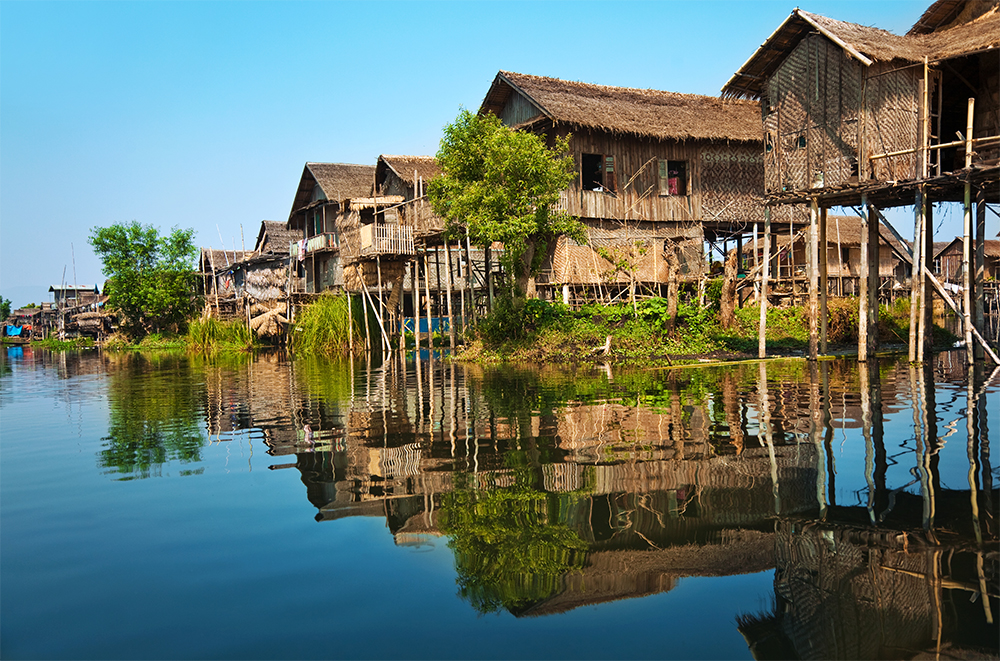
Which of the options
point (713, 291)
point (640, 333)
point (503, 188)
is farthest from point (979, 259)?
point (503, 188)

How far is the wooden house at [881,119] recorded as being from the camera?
47.6 ft

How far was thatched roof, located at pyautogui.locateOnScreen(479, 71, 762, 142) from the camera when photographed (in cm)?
2305

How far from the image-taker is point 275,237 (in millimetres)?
44219

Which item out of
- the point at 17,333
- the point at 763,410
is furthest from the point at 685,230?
the point at 17,333

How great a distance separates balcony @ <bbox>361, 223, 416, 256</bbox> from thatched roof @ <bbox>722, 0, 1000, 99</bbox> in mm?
12287

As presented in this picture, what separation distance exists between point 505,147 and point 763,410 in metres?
12.4

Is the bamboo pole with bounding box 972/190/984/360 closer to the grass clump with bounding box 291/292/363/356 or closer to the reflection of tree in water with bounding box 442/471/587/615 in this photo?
the reflection of tree in water with bounding box 442/471/587/615

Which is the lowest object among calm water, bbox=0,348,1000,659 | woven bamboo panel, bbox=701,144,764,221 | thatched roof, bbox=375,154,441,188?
calm water, bbox=0,348,1000,659

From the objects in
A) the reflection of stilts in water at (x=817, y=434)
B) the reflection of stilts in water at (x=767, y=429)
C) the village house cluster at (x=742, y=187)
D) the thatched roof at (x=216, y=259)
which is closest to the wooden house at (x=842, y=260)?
the village house cluster at (x=742, y=187)

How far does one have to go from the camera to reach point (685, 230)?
25406mm

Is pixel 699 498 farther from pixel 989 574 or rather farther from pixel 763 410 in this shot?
pixel 763 410

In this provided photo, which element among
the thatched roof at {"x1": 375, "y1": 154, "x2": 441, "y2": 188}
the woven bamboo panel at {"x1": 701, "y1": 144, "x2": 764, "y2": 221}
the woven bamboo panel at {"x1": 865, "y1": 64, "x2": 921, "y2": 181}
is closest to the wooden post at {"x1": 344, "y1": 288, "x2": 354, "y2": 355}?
the thatched roof at {"x1": 375, "y1": 154, "x2": 441, "y2": 188}

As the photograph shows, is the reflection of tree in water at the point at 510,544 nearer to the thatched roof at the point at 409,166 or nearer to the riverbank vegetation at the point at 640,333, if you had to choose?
the riverbank vegetation at the point at 640,333

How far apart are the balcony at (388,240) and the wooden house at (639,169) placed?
5030mm
